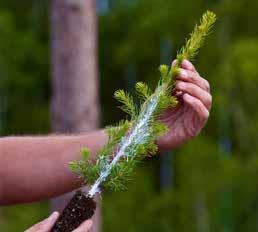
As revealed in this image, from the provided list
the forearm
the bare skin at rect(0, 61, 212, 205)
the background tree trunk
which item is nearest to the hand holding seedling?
the bare skin at rect(0, 61, 212, 205)

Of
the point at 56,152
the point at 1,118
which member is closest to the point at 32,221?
the point at 1,118

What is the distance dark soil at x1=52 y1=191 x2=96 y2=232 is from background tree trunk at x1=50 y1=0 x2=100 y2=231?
213cm

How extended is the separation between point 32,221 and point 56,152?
3.32 metres

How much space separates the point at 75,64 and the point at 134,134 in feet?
7.12

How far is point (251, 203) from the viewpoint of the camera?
4.30 m

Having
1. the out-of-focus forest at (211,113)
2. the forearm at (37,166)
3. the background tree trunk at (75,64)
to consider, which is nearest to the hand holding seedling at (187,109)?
the forearm at (37,166)

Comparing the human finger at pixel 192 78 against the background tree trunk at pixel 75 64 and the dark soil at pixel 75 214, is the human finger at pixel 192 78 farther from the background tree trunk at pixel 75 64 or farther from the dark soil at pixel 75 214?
the background tree trunk at pixel 75 64

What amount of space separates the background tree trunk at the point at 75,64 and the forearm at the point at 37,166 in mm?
1804

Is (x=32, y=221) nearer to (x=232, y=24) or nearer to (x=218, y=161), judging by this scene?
(x=218, y=161)

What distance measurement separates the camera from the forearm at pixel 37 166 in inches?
46.1

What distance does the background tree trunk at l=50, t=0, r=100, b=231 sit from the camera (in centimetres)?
302

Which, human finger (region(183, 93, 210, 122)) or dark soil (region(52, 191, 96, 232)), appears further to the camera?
human finger (region(183, 93, 210, 122))

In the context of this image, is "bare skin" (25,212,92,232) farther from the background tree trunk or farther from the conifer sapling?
the background tree trunk

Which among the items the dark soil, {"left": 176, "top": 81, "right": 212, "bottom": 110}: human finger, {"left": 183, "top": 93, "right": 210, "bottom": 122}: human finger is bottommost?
the dark soil
